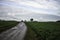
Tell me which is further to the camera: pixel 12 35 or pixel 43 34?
pixel 43 34

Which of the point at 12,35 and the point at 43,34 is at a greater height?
the point at 12,35

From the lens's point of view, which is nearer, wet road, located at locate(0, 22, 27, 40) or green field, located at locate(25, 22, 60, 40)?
wet road, located at locate(0, 22, 27, 40)

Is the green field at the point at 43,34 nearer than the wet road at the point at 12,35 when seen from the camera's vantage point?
No
